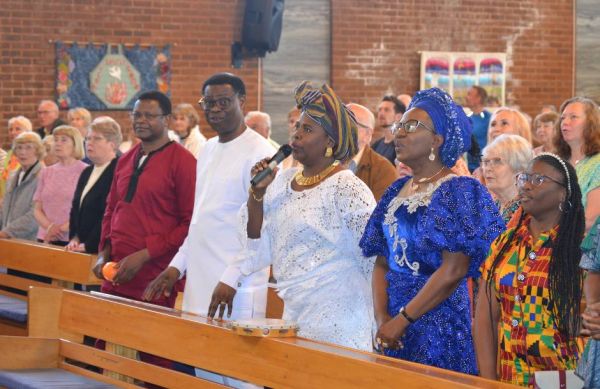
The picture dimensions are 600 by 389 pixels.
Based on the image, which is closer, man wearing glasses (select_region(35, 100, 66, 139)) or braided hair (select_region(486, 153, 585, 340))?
braided hair (select_region(486, 153, 585, 340))

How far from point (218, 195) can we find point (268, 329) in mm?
1213

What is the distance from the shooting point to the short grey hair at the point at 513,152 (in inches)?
199

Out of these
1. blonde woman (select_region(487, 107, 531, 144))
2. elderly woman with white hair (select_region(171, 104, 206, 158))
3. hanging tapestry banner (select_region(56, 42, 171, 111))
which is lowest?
blonde woman (select_region(487, 107, 531, 144))

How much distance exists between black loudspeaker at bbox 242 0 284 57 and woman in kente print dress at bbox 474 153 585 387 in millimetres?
8504

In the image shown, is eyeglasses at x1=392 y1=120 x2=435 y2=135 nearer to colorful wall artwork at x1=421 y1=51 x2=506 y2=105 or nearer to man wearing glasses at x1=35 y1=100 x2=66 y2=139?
man wearing glasses at x1=35 y1=100 x2=66 y2=139

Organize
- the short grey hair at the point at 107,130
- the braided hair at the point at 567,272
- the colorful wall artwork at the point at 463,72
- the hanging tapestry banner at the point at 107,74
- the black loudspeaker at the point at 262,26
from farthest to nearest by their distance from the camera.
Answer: the colorful wall artwork at the point at 463,72 → the black loudspeaker at the point at 262,26 → the hanging tapestry banner at the point at 107,74 → the short grey hair at the point at 107,130 → the braided hair at the point at 567,272

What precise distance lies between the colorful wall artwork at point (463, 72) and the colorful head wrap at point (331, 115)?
9240mm

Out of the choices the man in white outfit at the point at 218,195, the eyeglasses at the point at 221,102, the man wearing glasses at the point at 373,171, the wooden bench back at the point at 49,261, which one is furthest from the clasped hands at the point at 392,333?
the wooden bench back at the point at 49,261

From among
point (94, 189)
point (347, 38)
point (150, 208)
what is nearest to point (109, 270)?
point (150, 208)

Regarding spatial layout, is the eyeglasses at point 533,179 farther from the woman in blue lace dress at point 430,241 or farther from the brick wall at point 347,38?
the brick wall at point 347,38

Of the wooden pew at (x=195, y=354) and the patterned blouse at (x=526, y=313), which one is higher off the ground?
the patterned blouse at (x=526, y=313)

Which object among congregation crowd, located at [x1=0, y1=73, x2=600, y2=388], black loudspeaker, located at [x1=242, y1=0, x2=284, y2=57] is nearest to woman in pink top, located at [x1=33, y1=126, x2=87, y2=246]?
congregation crowd, located at [x1=0, y1=73, x2=600, y2=388]

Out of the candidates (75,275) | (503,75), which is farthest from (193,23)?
(75,275)

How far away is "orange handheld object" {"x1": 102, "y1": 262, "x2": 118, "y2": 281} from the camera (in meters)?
5.02
